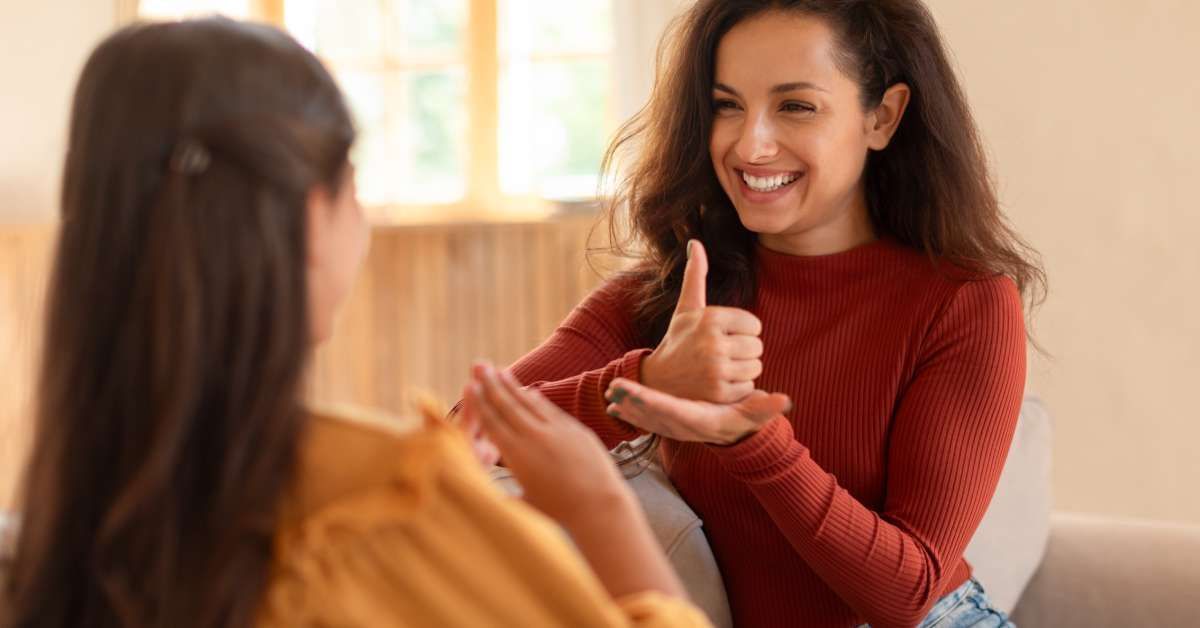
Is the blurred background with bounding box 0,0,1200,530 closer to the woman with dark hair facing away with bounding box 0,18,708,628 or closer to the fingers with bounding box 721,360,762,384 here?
the fingers with bounding box 721,360,762,384

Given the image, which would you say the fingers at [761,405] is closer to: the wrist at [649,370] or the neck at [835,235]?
the wrist at [649,370]

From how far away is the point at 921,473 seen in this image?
1.56 meters

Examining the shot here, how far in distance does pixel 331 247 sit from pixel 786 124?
940 mm

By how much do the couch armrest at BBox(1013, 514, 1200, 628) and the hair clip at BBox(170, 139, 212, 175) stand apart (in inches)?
60.6

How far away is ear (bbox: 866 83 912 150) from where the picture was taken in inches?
69.2

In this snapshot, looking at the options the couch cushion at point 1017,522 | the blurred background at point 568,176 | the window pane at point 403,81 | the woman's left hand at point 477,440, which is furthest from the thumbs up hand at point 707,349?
the window pane at point 403,81

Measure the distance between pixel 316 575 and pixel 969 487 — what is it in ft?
3.20

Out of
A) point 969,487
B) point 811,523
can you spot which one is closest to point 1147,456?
point 969,487

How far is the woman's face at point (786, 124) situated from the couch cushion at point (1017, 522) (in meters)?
0.50

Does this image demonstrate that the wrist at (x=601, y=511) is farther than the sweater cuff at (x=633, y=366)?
No

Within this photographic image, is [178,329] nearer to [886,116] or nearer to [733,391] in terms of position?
[733,391]

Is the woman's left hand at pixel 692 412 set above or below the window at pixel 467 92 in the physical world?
below

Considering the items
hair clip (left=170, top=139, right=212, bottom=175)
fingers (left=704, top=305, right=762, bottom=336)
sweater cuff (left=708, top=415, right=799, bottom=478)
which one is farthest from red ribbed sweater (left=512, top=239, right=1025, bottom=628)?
hair clip (left=170, top=139, right=212, bottom=175)

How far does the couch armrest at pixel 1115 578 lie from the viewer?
1854 millimetres
